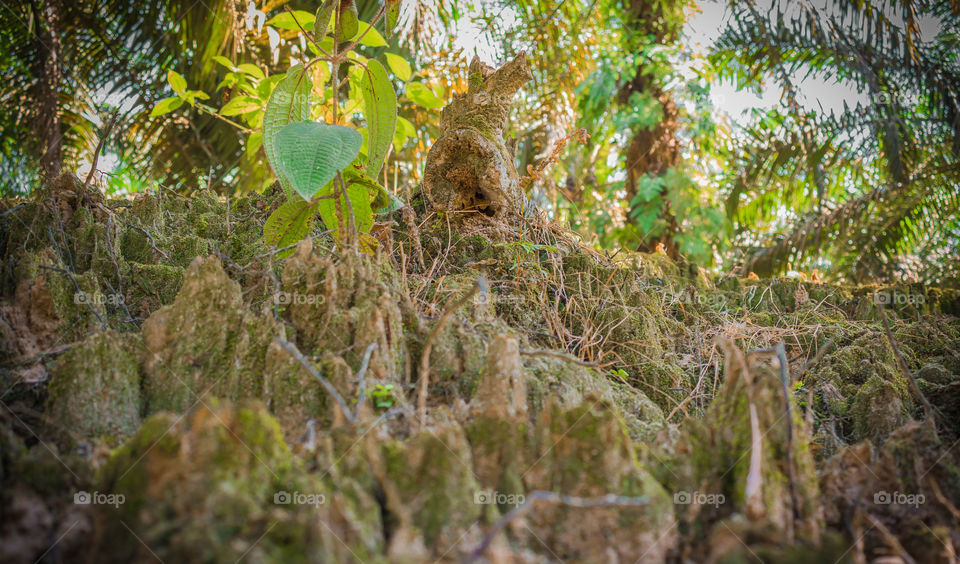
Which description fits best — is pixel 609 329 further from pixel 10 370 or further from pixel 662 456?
pixel 10 370

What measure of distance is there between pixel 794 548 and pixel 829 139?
3966mm

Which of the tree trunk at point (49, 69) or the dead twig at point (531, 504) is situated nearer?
the dead twig at point (531, 504)

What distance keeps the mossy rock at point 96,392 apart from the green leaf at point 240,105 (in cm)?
133

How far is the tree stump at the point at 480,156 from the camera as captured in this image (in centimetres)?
181

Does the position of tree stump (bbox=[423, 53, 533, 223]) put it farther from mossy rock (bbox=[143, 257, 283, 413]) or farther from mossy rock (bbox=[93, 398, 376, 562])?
mossy rock (bbox=[93, 398, 376, 562])

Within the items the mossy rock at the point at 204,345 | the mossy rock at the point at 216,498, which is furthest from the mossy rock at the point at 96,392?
the mossy rock at the point at 216,498

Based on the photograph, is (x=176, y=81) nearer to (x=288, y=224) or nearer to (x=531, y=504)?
(x=288, y=224)

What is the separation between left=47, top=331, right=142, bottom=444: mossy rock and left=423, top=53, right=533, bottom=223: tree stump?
104cm

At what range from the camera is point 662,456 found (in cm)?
88

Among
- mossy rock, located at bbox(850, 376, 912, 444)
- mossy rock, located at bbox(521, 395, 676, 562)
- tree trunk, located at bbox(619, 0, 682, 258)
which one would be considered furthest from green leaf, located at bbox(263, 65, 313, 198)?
tree trunk, located at bbox(619, 0, 682, 258)

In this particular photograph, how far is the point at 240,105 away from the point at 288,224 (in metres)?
0.90

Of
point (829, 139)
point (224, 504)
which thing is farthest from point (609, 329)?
point (829, 139)

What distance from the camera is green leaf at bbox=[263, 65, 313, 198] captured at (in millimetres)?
1464

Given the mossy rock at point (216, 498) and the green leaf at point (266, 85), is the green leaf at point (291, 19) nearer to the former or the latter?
the green leaf at point (266, 85)
